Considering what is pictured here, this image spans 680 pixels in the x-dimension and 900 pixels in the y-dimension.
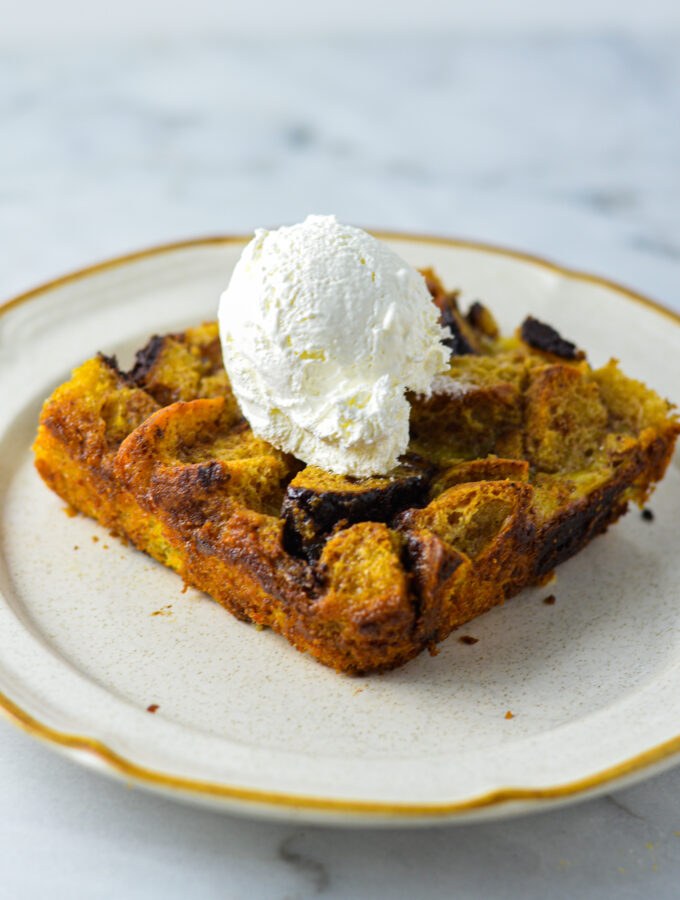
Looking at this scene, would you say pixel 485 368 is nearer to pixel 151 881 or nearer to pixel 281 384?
pixel 281 384

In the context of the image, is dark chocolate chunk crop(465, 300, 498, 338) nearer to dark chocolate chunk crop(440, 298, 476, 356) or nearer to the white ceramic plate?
dark chocolate chunk crop(440, 298, 476, 356)

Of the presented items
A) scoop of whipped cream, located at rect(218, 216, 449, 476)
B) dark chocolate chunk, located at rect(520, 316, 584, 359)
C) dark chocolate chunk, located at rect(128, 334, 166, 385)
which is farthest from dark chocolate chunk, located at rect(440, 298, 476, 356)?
dark chocolate chunk, located at rect(128, 334, 166, 385)

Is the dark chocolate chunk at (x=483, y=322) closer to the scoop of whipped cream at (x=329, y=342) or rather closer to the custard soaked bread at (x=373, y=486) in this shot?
the custard soaked bread at (x=373, y=486)

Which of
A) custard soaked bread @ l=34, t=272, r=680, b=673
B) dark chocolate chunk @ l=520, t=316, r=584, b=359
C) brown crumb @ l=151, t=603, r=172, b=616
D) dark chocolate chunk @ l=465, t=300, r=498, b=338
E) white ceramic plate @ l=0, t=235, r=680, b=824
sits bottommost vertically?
brown crumb @ l=151, t=603, r=172, b=616

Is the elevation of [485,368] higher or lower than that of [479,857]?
higher

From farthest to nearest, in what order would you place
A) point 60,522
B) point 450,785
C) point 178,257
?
point 178,257, point 60,522, point 450,785

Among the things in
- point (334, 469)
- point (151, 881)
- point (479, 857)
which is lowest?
point (151, 881)

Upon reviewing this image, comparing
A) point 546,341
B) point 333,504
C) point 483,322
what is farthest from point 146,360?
point 546,341

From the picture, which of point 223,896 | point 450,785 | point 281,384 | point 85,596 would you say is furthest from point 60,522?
point 450,785
